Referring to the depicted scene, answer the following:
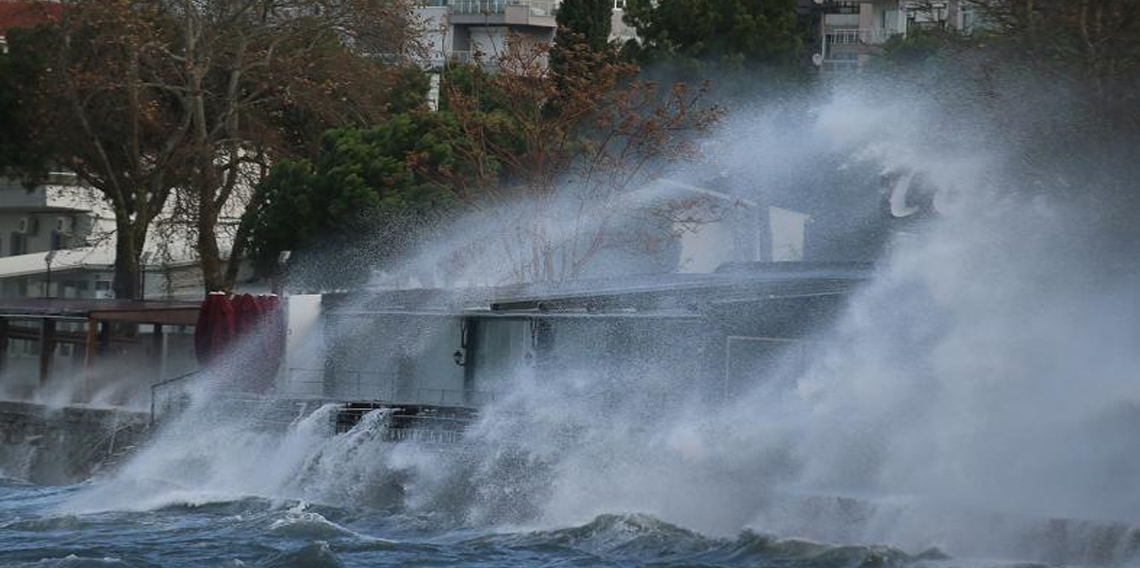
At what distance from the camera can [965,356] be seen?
2609 centimetres

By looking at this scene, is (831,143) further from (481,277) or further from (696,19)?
(696,19)

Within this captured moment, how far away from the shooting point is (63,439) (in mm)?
42000

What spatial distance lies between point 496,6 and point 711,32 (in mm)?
19736

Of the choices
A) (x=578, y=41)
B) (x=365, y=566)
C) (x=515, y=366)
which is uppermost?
(x=578, y=41)

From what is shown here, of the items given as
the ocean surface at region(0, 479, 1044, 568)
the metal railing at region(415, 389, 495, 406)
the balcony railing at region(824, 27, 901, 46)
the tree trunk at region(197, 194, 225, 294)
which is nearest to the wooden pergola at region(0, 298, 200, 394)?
the tree trunk at region(197, 194, 225, 294)

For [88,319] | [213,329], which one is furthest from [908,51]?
[88,319]

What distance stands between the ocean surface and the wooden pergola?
1289cm

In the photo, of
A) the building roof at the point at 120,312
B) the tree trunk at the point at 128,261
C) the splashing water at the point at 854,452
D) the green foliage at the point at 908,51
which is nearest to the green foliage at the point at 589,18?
the green foliage at the point at 908,51

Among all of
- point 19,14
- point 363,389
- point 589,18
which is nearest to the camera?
point 363,389

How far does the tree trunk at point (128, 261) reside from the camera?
172 ft

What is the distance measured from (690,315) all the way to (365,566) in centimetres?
866

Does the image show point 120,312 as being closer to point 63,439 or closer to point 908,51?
point 63,439

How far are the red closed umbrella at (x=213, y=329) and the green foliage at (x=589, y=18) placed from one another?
1024 inches

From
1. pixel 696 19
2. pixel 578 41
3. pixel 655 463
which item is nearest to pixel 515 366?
pixel 655 463
